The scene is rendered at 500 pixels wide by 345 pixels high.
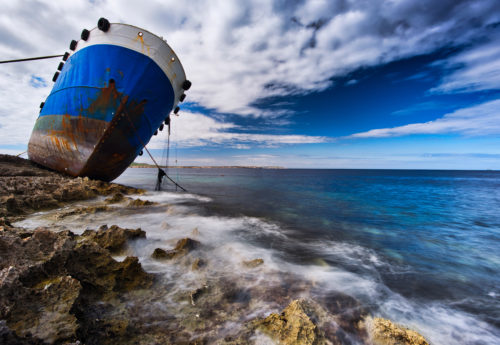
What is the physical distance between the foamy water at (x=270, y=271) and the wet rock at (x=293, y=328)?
5.3 inches

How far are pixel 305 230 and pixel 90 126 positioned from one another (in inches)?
395

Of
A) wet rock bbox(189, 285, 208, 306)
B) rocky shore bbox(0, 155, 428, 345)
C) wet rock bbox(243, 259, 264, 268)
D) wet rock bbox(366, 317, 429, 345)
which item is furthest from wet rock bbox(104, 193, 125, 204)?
wet rock bbox(366, 317, 429, 345)

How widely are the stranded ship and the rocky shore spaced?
7.55 m

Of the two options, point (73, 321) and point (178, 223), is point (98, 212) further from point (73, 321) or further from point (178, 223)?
point (73, 321)

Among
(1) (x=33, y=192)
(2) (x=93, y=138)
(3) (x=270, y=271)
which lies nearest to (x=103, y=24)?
(2) (x=93, y=138)

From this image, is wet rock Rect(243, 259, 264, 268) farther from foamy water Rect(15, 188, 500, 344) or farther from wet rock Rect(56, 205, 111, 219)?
wet rock Rect(56, 205, 111, 219)

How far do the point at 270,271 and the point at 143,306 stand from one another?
7.36 feet

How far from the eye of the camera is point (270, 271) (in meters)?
3.97

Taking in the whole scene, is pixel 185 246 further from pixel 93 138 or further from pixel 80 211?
→ pixel 93 138

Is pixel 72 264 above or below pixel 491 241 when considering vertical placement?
above

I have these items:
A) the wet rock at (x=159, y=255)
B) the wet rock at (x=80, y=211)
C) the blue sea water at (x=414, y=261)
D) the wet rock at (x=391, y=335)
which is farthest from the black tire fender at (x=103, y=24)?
the wet rock at (x=391, y=335)

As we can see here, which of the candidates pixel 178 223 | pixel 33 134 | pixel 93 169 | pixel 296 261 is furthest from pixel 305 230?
pixel 33 134

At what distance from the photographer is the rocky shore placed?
5.58 feet

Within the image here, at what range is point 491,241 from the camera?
23.1 feet
